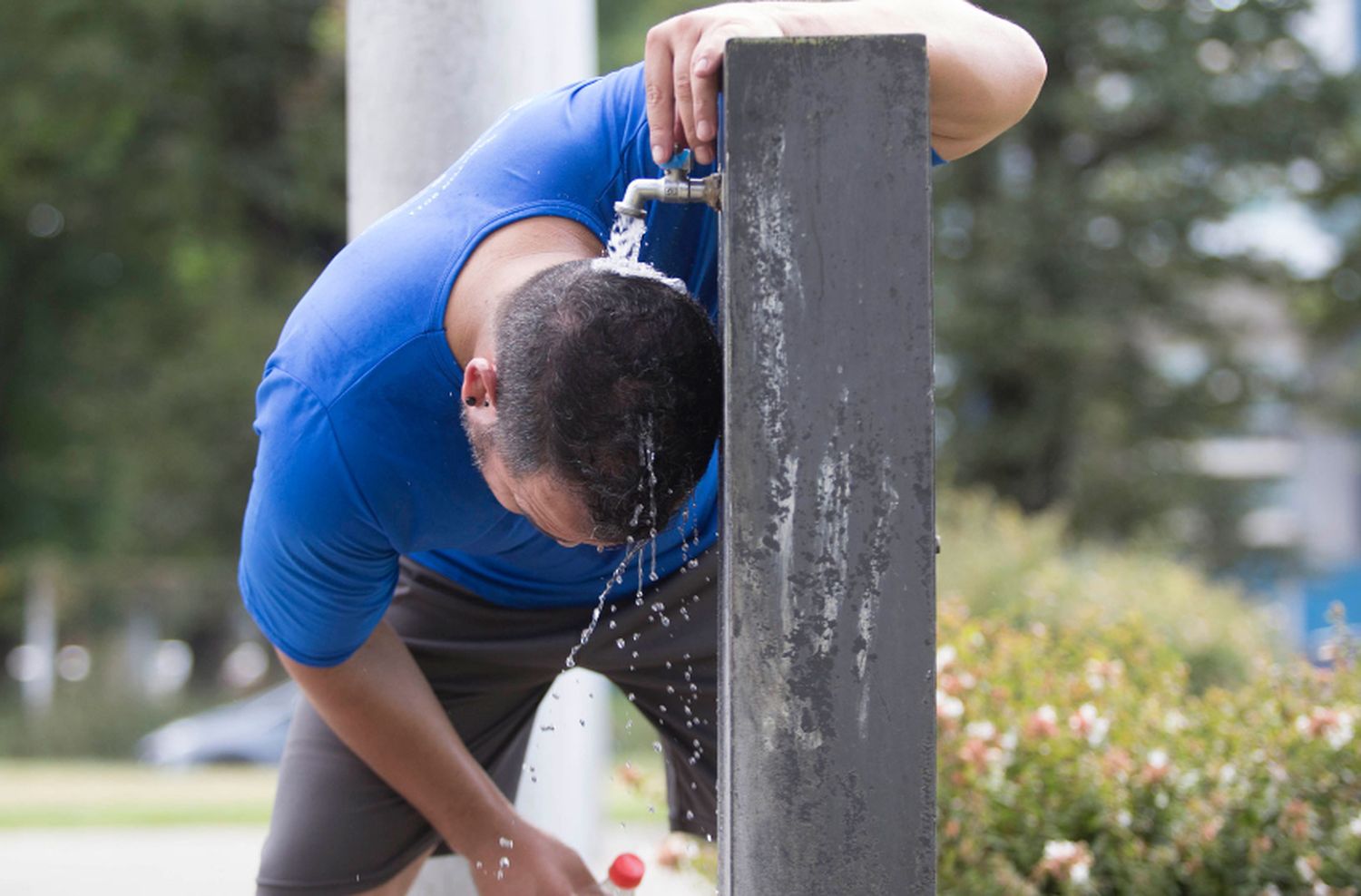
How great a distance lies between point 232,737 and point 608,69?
27.6 ft

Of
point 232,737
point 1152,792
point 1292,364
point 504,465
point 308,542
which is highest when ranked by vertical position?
point 504,465

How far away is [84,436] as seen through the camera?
70.5 ft

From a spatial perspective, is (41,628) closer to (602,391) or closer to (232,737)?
(232,737)

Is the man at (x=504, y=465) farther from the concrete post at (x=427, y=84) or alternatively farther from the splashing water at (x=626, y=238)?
the concrete post at (x=427, y=84)

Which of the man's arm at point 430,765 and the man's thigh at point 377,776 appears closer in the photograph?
the man's arm at point 430,765

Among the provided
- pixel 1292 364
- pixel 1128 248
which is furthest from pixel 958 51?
pixel 1292 364

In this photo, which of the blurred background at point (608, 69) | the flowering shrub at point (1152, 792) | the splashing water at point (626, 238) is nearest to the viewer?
the splashing water at point (626, 238)

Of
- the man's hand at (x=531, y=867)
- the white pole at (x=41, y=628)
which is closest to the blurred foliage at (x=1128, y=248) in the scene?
the white pole at (x=41, y=628)

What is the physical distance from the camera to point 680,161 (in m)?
2.14

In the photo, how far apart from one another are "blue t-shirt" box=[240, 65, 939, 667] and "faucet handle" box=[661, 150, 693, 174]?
0.04 m

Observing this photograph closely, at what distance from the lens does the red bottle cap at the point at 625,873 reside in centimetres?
241

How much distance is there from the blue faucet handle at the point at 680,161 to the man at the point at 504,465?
25 mm

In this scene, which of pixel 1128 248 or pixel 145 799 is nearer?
pixel 145 799

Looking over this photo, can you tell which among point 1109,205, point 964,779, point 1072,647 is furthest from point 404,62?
point 1109,205
